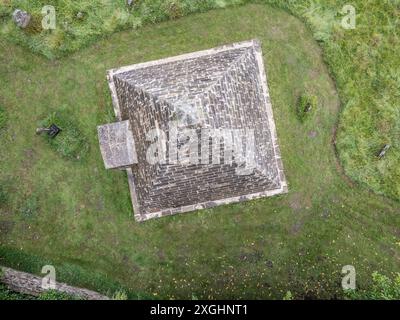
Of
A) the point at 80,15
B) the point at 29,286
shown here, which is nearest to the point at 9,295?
the point at 29,286

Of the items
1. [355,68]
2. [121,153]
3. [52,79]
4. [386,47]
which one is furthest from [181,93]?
[386,47]

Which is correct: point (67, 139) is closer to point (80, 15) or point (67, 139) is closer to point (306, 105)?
point (80, 15)

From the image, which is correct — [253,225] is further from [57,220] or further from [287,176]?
[57,220]

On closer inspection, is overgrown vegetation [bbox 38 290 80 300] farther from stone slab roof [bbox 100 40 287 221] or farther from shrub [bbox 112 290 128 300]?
stone slab roof [bbox 100 40 287 221]

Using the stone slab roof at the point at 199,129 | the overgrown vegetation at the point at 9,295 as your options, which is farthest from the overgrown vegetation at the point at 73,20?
the overgrown vegetation at the point at 9,295
